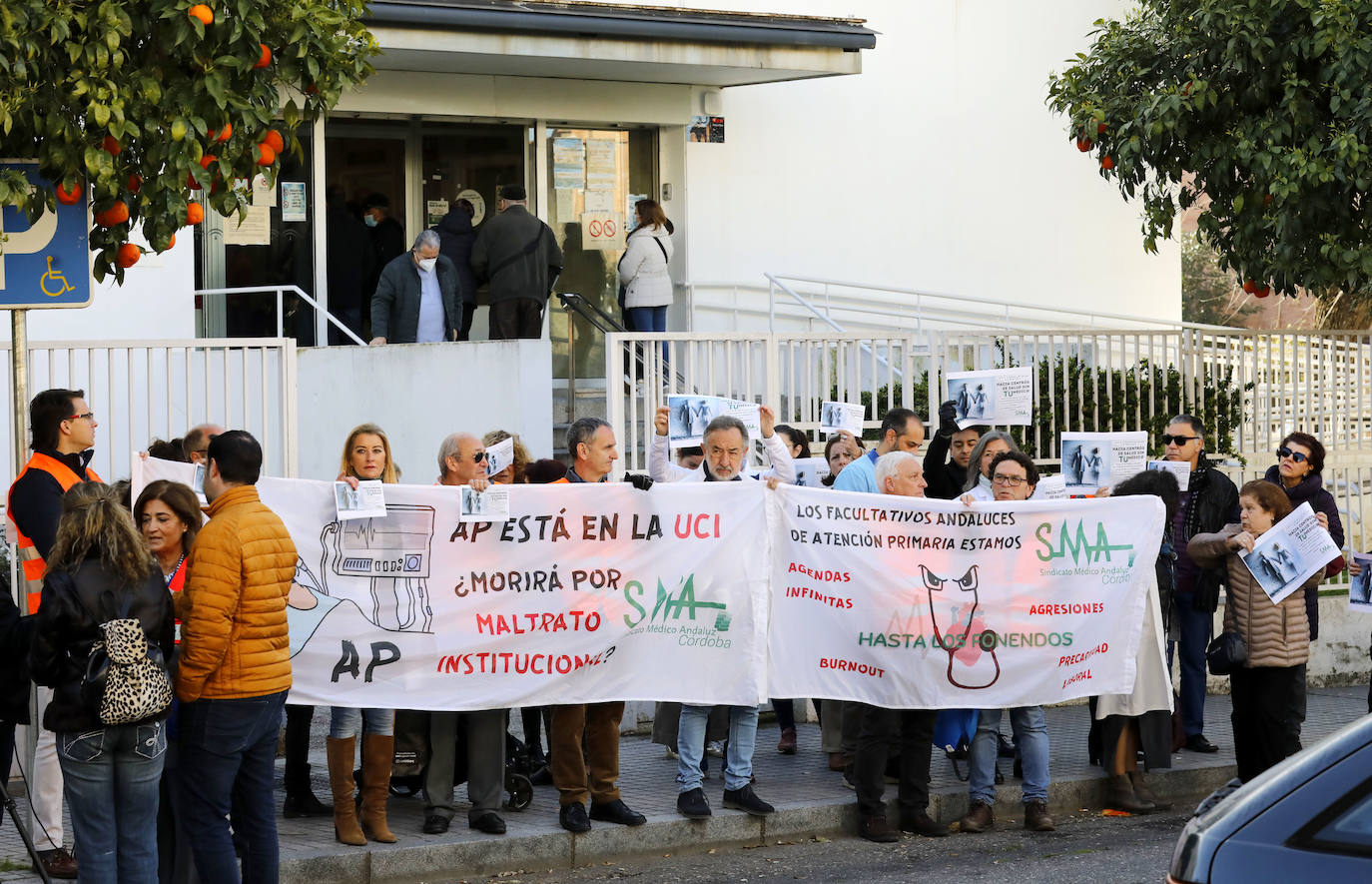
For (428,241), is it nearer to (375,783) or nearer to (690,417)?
(690,417)

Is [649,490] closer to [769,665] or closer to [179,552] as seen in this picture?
[769,665]

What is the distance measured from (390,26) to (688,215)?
4.37m

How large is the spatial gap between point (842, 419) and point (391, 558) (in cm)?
344

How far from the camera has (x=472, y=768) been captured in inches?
324

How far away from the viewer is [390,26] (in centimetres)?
1512

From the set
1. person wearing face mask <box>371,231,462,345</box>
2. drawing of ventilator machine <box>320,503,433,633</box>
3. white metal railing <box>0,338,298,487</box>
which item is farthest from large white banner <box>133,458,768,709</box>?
person wearing face mask <box>371,231,462,345</box>

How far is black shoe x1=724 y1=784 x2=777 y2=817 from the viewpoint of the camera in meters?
8.50

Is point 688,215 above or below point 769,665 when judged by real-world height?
above

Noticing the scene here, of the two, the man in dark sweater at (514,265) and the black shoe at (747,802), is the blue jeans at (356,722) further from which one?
the man in dark sweater at (514,265)

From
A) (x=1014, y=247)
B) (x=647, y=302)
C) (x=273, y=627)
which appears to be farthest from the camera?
(x=1014, y=247)

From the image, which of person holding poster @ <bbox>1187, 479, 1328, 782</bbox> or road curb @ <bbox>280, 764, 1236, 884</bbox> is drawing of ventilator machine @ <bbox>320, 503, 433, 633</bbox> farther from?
person holding poster @ <bbox>1187, 479, 1328, 782</bbox>

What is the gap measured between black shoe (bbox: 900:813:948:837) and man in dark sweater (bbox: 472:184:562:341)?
295 inches

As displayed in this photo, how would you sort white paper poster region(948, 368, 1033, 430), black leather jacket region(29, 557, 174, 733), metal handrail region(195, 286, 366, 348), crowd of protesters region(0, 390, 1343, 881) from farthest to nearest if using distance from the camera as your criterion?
metal handrail region(195, 286, 366, 348)
white paper poster region(948, 368, 1033, 430)
crowd of protesters region(0, 390, 1343, 881)
black leather jacket region(29, 557, 174, 733)

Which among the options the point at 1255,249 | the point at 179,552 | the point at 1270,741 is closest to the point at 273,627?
the point at 179,552
